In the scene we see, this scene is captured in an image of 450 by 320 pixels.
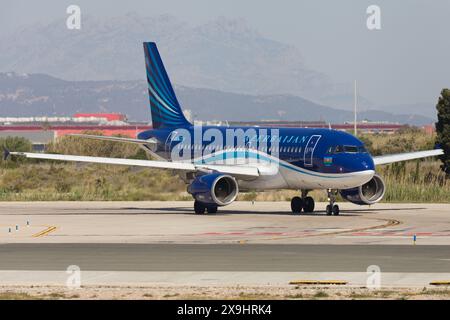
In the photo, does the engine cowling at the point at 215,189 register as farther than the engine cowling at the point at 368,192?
No

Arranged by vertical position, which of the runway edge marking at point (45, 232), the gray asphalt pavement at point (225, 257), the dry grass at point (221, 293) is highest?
the runway edge marking at point (45, 232)

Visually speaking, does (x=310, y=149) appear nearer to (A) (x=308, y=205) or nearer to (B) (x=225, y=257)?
(A) (x=308, y=205)

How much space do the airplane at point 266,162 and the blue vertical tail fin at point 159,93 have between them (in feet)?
4.53

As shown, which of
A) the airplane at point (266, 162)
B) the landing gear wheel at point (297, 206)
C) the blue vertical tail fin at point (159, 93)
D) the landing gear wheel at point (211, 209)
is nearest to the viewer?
the airplane at point (266, 162)

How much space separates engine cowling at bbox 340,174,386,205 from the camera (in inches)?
2170

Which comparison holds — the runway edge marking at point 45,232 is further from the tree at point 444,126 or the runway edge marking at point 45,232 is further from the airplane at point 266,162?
the tree at point 444,126

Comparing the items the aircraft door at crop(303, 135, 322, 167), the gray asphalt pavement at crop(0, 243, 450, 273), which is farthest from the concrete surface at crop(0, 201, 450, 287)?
the aircraft door at crop(303, 135, 322, 167)

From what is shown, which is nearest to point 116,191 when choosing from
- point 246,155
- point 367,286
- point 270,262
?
point 246,155

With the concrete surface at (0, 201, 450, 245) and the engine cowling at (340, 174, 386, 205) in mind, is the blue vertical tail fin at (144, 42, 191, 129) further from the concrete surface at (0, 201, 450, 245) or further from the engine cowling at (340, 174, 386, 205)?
the engine cowling at (340, 174, 386, 205)

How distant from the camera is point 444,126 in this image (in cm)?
8050

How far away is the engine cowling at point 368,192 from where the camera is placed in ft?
181

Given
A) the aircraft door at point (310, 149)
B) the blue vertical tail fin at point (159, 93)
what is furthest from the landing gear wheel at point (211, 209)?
the blue vertical tail fin at point (159, 93)

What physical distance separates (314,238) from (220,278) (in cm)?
1264
